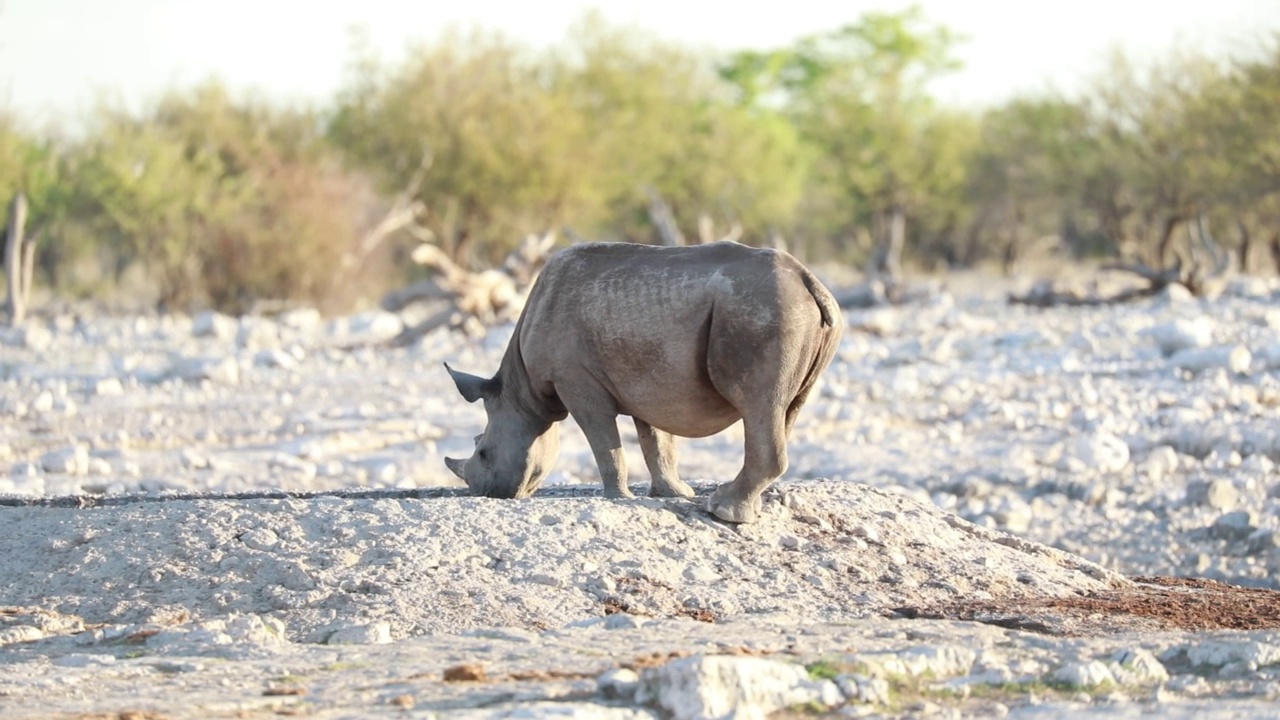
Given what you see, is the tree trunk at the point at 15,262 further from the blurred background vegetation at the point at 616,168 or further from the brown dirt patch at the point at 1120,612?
the brown dirt patch at the point at 1120,612

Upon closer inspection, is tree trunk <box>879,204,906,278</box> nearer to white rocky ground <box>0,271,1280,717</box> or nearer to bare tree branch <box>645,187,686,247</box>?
bare tree branch <box>645,187,686,247</box>

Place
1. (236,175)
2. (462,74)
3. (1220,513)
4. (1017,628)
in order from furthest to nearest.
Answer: (462,74) → (236,175) → (1220,513) → (1017,628)

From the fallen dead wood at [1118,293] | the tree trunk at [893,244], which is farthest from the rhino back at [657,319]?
the tree trunk at [893,244]

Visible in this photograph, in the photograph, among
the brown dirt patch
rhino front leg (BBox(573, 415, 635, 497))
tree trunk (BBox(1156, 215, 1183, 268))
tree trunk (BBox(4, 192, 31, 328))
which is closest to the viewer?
the brown dirt patch

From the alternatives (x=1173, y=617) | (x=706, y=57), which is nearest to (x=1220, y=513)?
(x=1173, y=617)

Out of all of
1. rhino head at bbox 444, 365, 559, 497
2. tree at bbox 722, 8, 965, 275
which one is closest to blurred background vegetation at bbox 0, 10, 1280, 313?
tree at bbox 722, 8, 965, 275

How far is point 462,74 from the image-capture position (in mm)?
42750

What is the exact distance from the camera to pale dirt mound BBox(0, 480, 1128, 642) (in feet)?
23.2

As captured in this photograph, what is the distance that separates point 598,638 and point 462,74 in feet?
123

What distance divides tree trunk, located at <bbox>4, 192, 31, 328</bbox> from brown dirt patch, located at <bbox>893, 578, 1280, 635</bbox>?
91.2ft

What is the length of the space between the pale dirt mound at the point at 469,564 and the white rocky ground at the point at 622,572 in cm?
2

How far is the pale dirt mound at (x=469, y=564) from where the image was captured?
708cm

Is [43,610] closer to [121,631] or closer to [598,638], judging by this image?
[121,631]

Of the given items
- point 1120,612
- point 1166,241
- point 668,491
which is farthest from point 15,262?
point 1120,612
